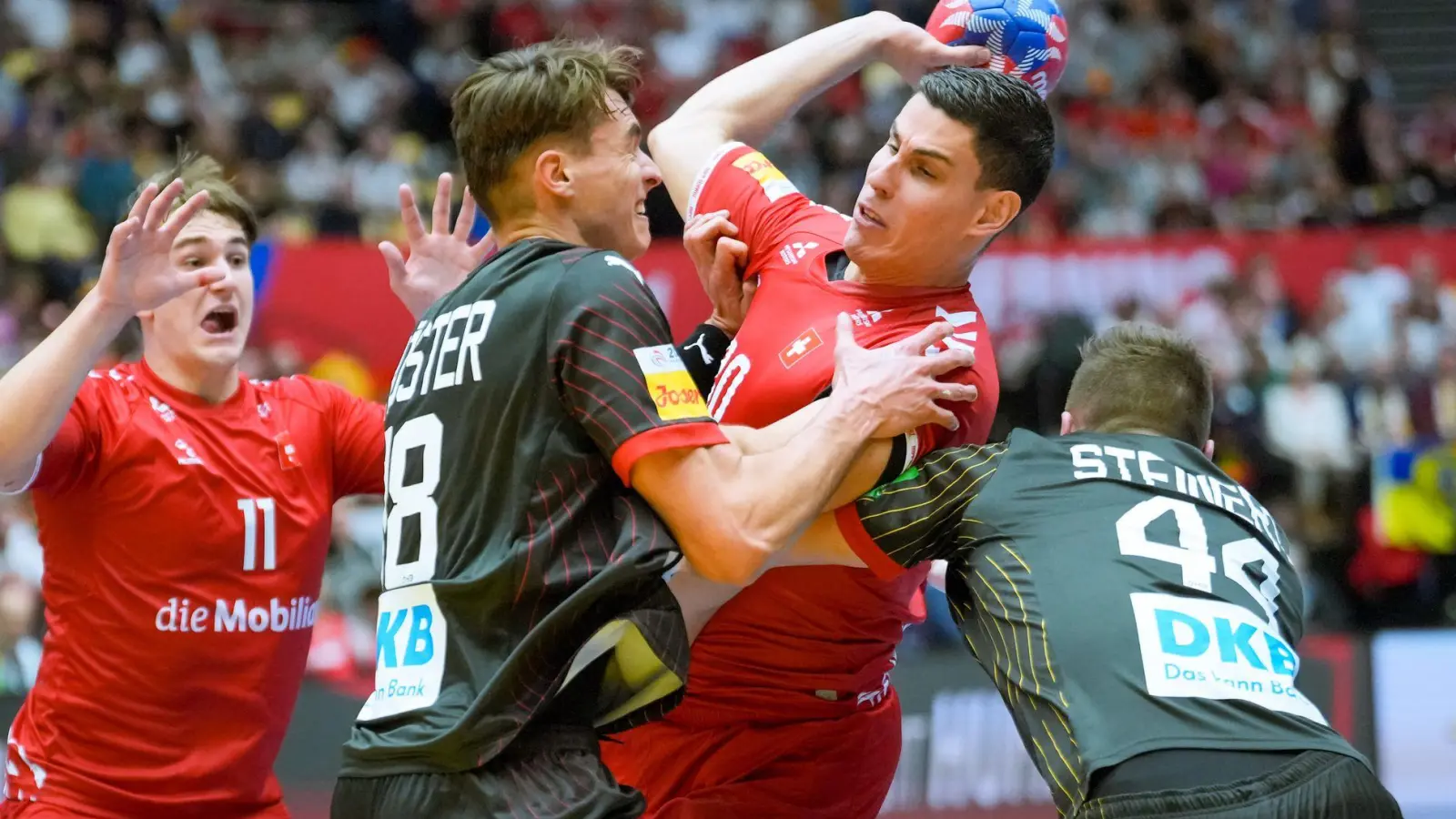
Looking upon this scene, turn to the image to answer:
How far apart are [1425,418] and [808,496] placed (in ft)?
37.2

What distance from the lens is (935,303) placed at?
4738 mm

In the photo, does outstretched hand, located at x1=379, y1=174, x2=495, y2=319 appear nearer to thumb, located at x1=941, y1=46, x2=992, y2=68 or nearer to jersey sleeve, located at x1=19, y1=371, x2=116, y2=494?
jersey sleeve, located at x1=19, y1=371, x2=116, y2=494

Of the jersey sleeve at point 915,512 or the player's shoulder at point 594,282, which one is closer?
the player's shoulder at point 594,282

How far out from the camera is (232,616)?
4922mm

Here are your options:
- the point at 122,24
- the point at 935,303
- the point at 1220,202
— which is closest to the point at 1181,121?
the point at 1220,202

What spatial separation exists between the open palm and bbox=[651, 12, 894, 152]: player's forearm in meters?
1.57

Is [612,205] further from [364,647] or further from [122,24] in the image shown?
[122,24]

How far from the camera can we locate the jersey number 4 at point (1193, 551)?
398 cm

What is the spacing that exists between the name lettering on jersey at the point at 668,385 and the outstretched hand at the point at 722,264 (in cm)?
114

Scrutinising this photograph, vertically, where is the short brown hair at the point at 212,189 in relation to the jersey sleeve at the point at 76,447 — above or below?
above

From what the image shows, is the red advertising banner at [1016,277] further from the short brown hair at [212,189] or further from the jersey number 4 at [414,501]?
the jersey number 4 at [414,501]

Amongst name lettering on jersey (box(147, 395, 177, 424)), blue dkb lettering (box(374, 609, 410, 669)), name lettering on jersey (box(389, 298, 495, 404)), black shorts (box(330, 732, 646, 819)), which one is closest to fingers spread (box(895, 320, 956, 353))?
name lettering on jersey (box(389, 298, 495, 404))

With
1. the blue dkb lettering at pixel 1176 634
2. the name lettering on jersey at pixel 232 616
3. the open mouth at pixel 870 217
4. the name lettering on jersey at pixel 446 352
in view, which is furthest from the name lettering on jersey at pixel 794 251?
the name lettering on jersey at pixel 232 616

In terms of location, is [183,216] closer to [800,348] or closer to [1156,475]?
[800,348]
